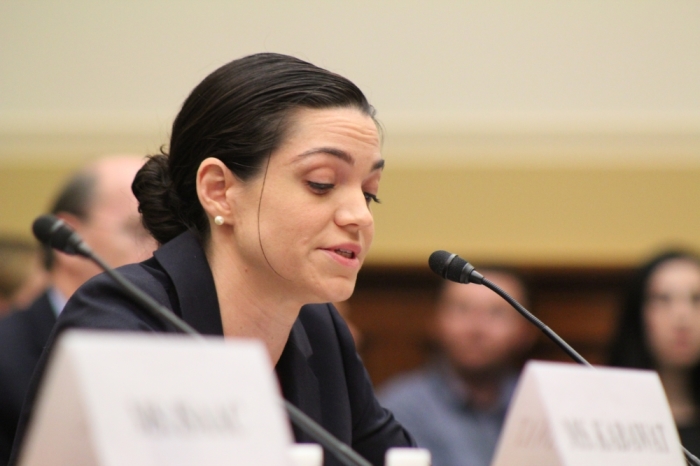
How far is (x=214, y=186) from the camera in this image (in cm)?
197

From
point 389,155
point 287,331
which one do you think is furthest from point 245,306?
point 389,155

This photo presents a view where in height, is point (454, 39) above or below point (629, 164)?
above

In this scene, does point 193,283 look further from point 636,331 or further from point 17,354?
point 636,331

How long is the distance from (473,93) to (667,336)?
1980mm

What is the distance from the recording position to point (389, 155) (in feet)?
16.9

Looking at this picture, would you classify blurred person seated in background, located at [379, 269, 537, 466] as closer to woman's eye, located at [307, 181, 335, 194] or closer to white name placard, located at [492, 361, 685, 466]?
woman's eye, located at [307, 181, 335, 194]

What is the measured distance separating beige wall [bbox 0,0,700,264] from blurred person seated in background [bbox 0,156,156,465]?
1.68 metres

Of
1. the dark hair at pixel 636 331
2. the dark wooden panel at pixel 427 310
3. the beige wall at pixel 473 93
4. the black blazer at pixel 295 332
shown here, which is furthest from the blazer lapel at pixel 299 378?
the dark wooden panel at pixel 427 310

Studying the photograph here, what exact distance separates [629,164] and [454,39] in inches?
42.2

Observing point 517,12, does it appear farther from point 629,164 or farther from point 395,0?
point 629,164

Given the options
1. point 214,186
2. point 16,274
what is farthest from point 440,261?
point 16,274

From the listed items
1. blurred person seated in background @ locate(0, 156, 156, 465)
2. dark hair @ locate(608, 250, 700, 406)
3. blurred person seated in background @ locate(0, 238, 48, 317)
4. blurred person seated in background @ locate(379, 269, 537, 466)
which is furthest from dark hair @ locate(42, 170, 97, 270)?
dark hair @ locate(608, 250, 700, 406)

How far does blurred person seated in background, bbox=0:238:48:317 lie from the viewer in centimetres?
412

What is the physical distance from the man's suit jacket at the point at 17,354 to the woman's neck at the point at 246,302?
2.48ft
